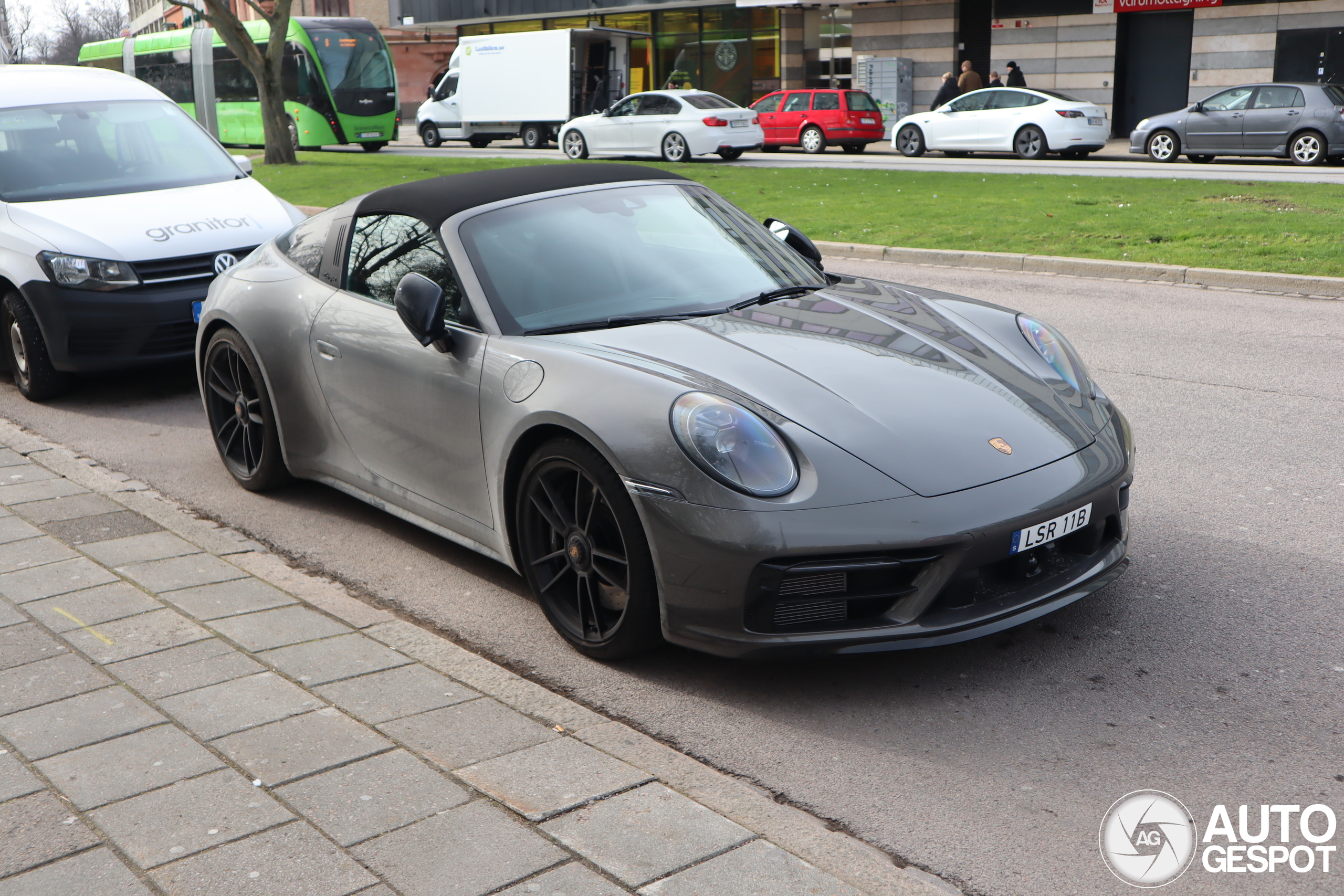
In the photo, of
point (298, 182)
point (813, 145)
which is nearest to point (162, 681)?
point (298, 182)

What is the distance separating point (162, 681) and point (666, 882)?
1.71 metres

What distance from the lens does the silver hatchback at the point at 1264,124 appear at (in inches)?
802

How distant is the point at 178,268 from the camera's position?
7.21m

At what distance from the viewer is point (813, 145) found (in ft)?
93.7

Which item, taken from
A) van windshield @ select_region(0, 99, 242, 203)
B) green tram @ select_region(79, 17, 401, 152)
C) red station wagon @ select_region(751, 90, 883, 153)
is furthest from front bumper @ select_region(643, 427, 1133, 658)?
green tram @ select_region(79, 17, 401, 152)

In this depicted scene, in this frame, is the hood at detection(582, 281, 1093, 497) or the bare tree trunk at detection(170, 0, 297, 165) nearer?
the hood at detection(582, 281, 1093, 497)

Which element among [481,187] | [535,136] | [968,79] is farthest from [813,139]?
[481,187]

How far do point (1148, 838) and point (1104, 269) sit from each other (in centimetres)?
873

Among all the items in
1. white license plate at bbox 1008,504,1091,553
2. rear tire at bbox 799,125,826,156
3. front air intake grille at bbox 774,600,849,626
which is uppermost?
rear tire at bbox 799,125,826,156

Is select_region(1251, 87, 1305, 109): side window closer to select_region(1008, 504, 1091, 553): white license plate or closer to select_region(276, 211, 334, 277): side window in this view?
select_region(276, 211, 334, 277): side window

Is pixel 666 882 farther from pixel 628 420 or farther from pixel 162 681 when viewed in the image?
pixel 162 681

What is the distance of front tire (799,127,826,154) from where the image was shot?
93.2 feet

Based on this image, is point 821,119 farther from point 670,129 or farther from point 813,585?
point 813,585
